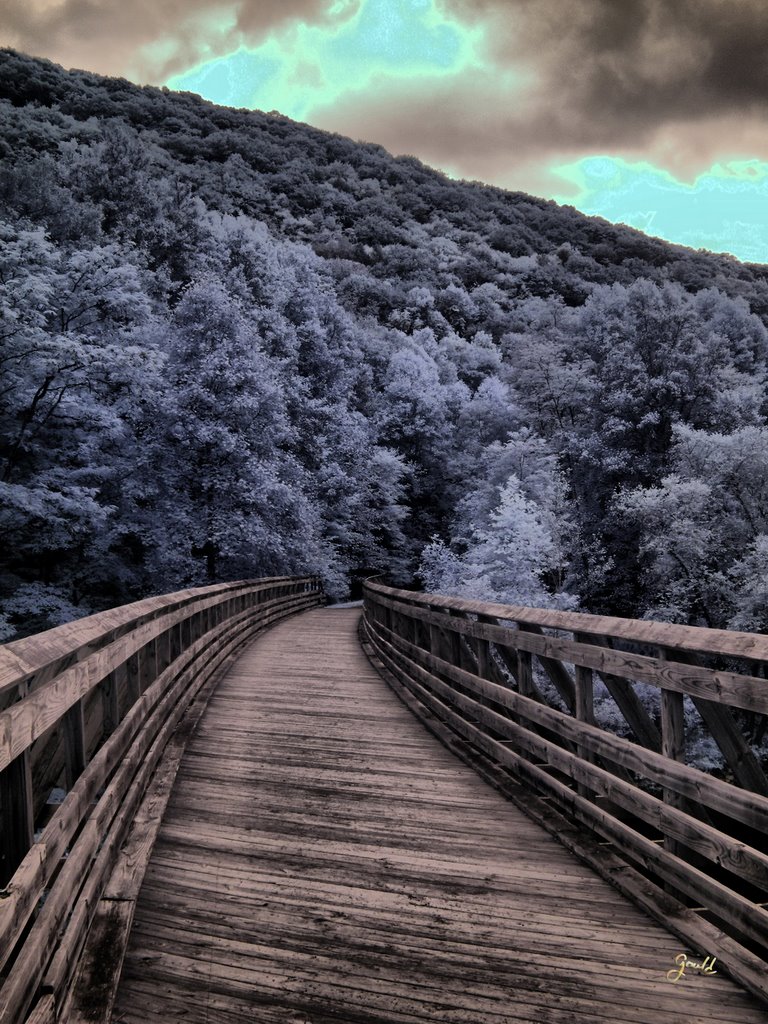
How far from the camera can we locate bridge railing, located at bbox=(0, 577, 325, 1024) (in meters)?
1.95

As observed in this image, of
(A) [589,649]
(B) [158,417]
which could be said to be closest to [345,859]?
(A) [589,649]

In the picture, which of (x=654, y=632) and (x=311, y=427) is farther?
(x=311, y=427)

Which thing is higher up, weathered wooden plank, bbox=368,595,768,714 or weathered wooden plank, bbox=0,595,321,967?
weathered wooden plank, bbox=368,595,768,714

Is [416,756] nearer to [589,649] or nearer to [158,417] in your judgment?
[589,649]

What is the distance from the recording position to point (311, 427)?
34219 mm

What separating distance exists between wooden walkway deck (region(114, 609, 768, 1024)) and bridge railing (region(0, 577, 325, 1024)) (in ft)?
1.00

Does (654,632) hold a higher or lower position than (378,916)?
higher

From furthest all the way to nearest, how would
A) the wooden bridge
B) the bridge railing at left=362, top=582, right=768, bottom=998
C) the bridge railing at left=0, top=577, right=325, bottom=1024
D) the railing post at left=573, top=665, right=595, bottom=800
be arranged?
1. the railing post at left=573, top=665, right=595, bottom=800
2. the bridge railing at left=362, top=582, right=768, bottom=998
3. the wooden bridge
4. the bridge railing at left=0, top=577, right=325, bottom=1024

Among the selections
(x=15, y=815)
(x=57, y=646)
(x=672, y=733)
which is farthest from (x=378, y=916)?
(x=57, y=646)

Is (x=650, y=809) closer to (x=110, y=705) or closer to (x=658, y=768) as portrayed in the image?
(x=658, y=768)

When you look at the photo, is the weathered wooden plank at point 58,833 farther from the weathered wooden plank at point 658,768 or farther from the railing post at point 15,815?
the weathered wooden plank at point 658,768
